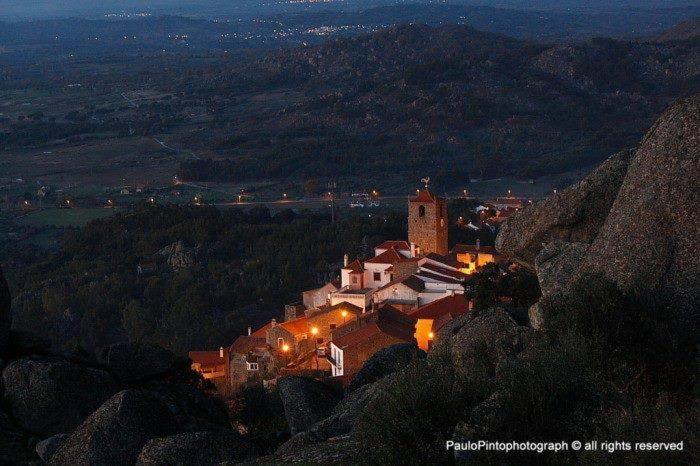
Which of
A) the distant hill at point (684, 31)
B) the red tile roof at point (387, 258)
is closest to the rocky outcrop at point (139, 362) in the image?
the red tile roof at point (387, 258)

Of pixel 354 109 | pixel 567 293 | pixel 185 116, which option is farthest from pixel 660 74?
pixel 567 293

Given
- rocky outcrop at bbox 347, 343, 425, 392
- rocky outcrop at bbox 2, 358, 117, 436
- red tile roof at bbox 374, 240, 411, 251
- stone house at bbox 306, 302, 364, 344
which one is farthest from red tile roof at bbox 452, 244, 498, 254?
rocky outcrop at bbox 2, 358, 117, 436

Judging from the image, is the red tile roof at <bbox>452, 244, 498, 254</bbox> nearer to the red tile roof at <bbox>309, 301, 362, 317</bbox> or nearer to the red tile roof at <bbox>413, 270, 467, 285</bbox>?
→ the red tile roof at <bbox>413, 270, 467, 285</bbox>

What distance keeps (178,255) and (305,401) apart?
130ft

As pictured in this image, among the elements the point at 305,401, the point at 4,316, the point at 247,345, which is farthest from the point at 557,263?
the point at 247,345

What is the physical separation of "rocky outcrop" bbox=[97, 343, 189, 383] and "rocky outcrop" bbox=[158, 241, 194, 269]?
1393 inches

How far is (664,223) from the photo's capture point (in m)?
11.8

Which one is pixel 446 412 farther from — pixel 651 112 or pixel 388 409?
pixel 651 112

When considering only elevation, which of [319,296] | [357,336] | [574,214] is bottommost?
[319,296]

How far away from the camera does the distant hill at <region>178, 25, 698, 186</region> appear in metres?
85.8

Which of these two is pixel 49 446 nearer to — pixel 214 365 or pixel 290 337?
pixel 214 365

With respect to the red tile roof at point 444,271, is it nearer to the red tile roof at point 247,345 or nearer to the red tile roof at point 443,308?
the red tile roof at point 443,308

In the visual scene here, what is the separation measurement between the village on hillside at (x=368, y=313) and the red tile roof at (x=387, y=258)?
3 centimetres

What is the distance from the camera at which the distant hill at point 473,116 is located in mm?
85812
